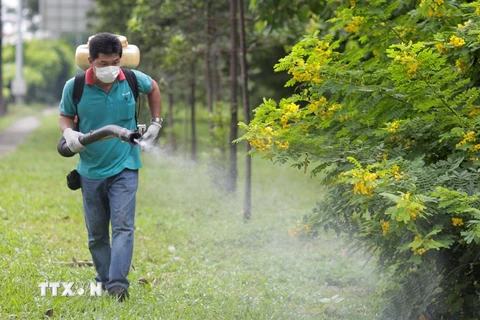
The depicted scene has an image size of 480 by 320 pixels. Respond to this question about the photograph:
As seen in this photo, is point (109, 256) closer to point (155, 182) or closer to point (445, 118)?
point (445, 118)

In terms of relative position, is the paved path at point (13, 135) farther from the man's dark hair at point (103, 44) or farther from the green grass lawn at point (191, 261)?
the man's dark hair at point (103, 44)

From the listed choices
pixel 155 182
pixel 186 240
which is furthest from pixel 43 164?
pixel 186 240

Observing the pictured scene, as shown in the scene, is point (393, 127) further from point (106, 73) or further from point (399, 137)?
point (106, 73)

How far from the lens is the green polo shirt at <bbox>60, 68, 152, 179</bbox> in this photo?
5.68 metres

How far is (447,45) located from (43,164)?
12985 millimetres

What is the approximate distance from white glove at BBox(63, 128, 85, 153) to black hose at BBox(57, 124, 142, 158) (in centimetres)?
2

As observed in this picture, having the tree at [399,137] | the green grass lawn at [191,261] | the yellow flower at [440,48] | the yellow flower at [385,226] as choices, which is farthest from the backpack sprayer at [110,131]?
the yellow flower at [440,48]

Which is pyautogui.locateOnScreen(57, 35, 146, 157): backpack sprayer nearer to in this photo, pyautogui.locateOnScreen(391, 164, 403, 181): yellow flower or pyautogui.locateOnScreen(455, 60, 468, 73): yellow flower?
pyautogui.locateOnScreen(391, 164, 403, 181): yellow flower

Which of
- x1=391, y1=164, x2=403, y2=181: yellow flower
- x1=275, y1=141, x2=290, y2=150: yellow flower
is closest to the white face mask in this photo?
x1=275, y1=141, x2=290, y2=150: yellow flower

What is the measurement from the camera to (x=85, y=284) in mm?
6164

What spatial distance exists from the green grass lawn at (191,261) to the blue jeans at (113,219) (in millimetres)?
231

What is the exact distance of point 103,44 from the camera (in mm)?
5469

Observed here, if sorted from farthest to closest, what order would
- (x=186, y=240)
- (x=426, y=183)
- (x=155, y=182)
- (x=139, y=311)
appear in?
1. (x=155, y=182)
2. (x=186, y=240)
3. (x=139, y=311)
4. (x=426, y=183)

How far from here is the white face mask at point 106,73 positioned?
5.53 metres
